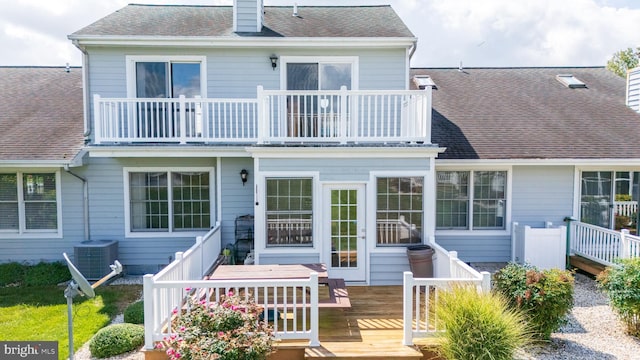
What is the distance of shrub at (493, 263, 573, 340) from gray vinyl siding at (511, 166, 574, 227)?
4.27 m

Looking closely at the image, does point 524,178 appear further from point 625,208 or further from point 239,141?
point 239,141

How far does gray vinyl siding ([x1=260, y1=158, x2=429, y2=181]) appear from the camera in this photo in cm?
746

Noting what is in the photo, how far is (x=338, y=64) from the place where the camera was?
9523 millimetres

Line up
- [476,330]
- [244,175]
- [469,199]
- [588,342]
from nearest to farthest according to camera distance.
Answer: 1. [476,330]
2. [588,342]
3. [244,175]
4. [469,199]

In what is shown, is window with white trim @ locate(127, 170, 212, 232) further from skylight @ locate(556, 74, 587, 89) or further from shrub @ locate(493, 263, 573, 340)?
skylight @ locate(556, 74, 587, 89)

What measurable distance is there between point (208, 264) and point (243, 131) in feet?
10.2

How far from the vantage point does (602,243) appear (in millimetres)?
8641

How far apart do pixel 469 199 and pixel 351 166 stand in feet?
12.8

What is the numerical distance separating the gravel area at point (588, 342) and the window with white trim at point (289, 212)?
3.18 m

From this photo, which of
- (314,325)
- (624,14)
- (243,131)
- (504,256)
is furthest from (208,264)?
(624,14)

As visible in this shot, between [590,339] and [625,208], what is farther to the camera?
[625,208]

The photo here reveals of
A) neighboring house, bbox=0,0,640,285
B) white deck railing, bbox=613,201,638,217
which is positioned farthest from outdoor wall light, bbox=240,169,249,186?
white deck railing, bbox=613,201,638,217

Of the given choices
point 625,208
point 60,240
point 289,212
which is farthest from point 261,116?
point 625,208

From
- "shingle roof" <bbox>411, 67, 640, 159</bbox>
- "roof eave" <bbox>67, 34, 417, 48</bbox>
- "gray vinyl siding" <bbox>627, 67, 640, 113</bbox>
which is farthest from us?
"gray vinyl siding" <bbox>627, 67, 640, 113</bbox>
